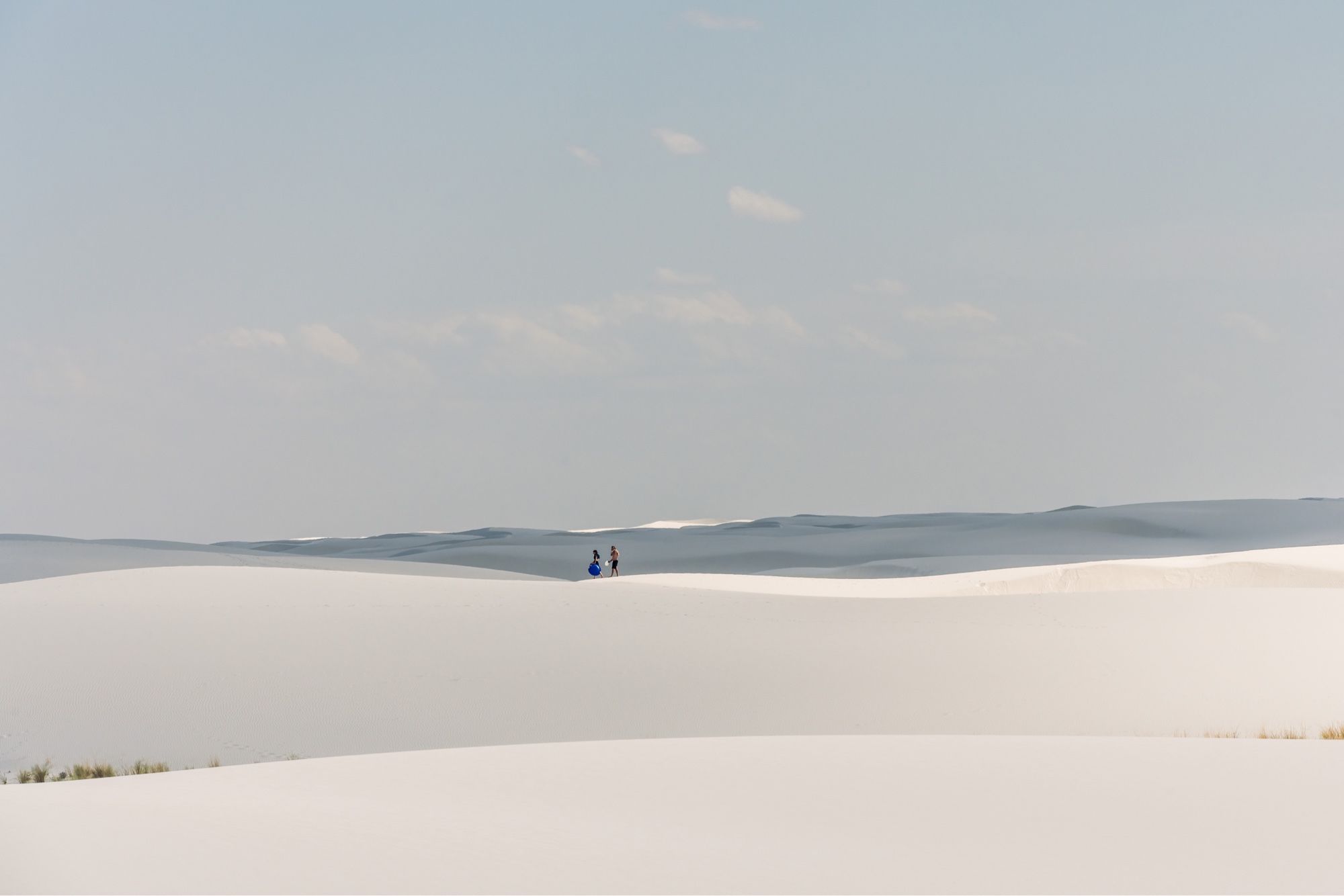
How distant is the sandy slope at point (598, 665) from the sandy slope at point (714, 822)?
2.17 meters

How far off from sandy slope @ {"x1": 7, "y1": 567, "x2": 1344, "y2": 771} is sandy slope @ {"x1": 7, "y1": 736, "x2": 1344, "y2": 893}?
2.17m

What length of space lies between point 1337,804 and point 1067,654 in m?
6.37

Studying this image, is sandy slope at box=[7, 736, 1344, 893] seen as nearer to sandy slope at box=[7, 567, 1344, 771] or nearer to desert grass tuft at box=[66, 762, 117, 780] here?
desert grass tuft at box=[66, 762, 117, 780]

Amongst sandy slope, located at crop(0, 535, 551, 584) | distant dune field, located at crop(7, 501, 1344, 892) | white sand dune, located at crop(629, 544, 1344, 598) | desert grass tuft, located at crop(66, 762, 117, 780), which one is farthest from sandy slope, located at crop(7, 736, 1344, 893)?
sandy slope, located at crop(0, 535, 551, 584)

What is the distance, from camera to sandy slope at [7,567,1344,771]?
9.97 metres

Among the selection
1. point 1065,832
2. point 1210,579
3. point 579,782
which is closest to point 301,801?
point 579,782

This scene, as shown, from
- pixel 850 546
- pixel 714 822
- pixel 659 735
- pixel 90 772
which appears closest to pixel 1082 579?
pixel 659 735

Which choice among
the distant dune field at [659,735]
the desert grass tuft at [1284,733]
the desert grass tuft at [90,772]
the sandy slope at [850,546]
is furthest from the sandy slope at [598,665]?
the sandy slope at [850,546]

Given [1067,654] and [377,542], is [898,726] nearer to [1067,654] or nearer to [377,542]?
[1067,654]

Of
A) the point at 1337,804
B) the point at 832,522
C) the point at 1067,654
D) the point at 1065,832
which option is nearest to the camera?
the point at 1065,832

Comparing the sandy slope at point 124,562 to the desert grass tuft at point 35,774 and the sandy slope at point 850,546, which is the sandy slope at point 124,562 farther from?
the desert grass tuft at point 35,774

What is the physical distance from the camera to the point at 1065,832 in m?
5.66

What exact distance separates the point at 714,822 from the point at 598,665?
19.5 feet

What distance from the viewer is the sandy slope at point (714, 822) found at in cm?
479
